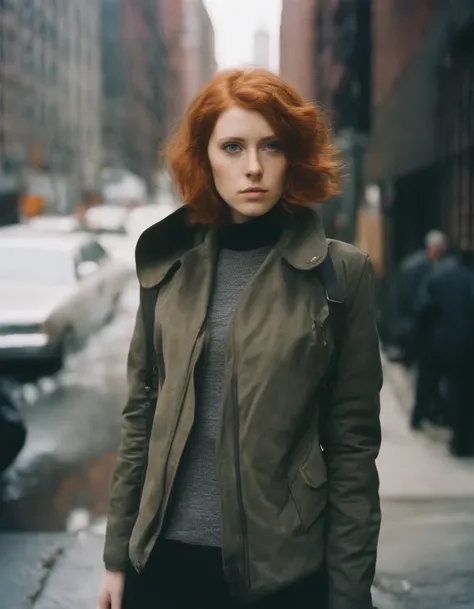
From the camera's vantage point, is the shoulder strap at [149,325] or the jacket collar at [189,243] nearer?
the jacket collar at [189,243]

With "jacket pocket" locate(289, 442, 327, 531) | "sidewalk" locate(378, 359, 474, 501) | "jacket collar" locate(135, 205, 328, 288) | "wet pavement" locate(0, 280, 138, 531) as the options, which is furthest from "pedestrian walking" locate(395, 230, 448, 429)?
"jacket pocket" locate(289, 442, 327, 531)

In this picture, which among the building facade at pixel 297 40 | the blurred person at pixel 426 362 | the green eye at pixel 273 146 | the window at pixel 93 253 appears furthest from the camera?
the blurred person at pixel 426 362

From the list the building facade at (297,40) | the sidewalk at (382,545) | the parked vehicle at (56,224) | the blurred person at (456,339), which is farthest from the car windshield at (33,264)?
the blurred person at (456,339)

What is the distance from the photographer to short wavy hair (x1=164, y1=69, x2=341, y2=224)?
1680mm

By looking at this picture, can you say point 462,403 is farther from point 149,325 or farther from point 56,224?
point 149,325

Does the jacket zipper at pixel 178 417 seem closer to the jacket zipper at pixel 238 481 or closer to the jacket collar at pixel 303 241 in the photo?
the jacket zipper at pixel 238 481

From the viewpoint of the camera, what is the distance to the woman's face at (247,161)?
1697 millimetres

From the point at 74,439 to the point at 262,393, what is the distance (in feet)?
13.1

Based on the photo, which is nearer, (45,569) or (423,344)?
(45,569)

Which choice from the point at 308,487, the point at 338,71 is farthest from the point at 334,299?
the point at 338,71

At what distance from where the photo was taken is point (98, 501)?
4824 mm

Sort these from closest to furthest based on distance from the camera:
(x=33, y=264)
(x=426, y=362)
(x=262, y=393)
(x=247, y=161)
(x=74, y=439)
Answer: (x=262, y=393) < (x=247, y=161) < (x=33, y=264) < (x=74, y=439) < (x=426, y=362)

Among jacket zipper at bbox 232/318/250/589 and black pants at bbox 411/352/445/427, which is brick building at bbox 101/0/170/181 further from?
jacket zipper at bbox 232/318/250/589

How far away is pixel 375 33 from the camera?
6.38m
